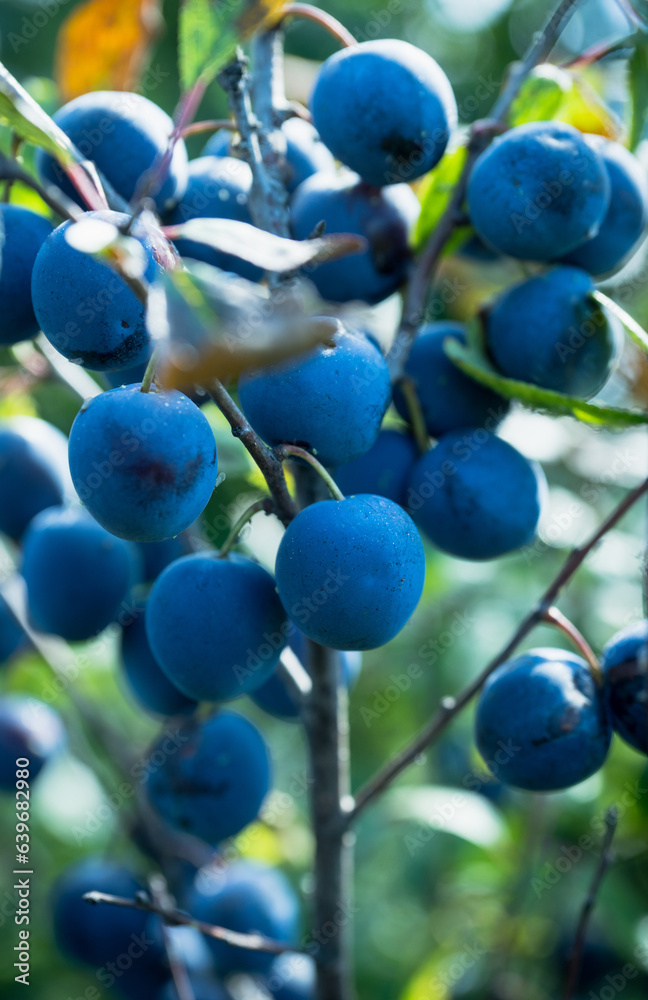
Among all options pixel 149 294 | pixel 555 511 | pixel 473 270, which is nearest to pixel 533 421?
pixel 555 511

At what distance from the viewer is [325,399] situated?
0.62 m

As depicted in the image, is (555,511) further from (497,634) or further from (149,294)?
(149,294)

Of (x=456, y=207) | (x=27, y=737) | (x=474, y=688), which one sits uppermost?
(x=456, y=207)

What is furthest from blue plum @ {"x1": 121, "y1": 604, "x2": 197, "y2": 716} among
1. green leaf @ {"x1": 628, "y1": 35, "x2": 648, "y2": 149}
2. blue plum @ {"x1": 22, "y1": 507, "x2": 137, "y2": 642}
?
green leaf @ {"x1": 628, "y1": 35, "x2": 648, "y2": 149}

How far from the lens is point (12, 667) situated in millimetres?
1400

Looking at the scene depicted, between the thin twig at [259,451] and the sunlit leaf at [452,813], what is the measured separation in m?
0.78

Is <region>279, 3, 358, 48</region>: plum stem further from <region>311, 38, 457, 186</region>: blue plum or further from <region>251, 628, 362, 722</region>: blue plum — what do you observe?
<region>251, 628, 362, 722</region>: blue plum

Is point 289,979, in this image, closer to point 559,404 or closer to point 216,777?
point 216,777

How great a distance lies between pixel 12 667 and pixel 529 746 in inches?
37.0

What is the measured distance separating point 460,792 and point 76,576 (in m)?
0.77

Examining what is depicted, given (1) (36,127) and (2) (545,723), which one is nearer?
(1) (36,127)

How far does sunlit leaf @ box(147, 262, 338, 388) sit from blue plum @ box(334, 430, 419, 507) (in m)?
0.43

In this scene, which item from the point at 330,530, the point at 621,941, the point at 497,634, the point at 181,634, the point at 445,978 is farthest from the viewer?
the point at 497,634

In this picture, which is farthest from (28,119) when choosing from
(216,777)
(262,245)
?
(216,777)
